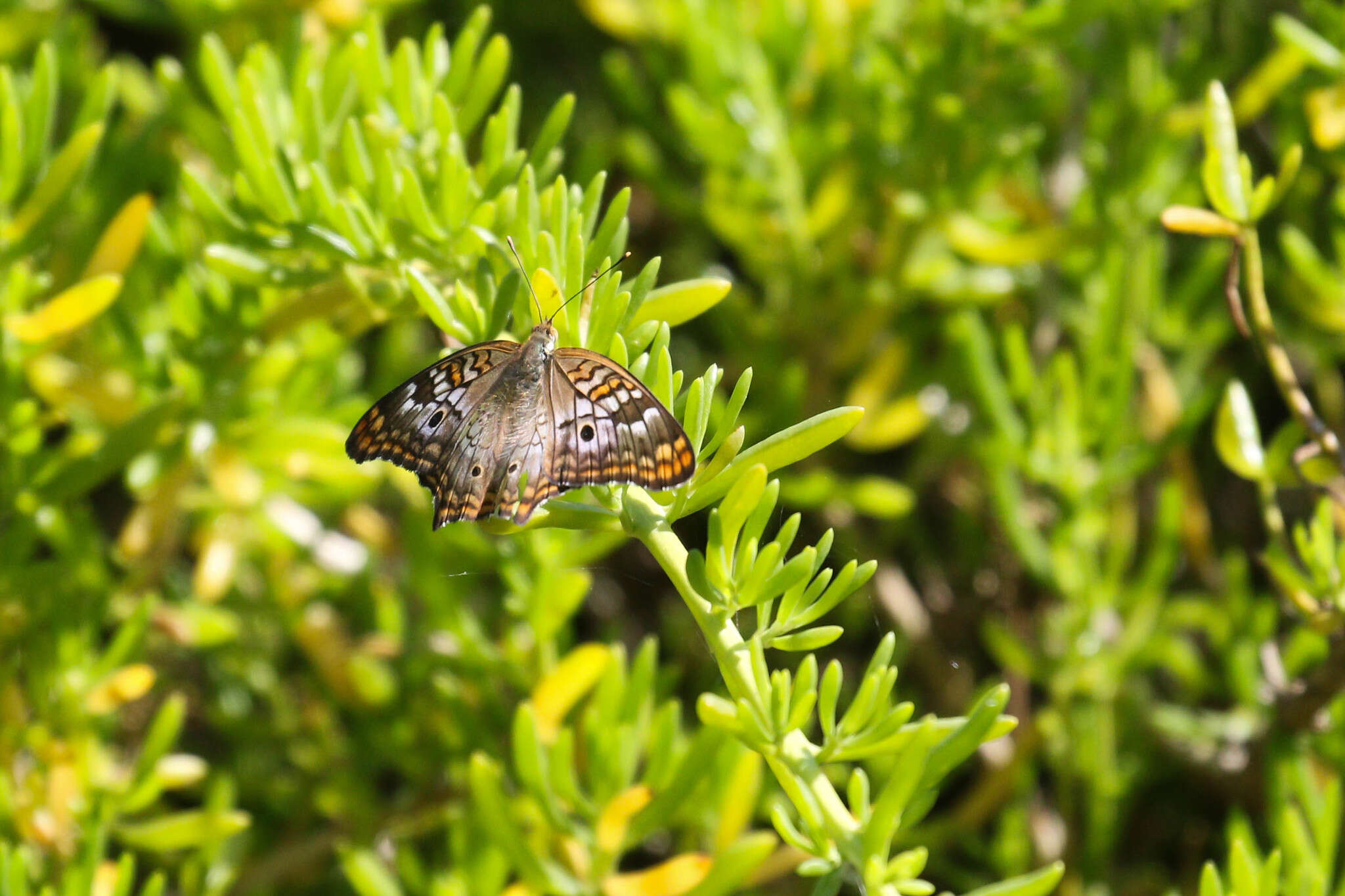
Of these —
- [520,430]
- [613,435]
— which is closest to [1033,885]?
[613,435]

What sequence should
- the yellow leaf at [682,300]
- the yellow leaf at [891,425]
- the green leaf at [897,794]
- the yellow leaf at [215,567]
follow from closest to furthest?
the green leaf at [897,794], the yellow leaf at [682,300], the yellow leaf at [215,567], the yellow leaf at [891,425]

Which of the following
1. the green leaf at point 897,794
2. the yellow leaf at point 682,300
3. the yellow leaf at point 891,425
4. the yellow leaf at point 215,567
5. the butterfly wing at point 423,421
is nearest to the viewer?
the green leaf at point 897,794

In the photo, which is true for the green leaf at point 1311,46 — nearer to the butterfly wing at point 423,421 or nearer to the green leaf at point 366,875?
the butterfly wing at point 423,421

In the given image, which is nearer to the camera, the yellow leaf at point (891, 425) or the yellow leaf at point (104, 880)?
the yellow leaf at point (104, 880)

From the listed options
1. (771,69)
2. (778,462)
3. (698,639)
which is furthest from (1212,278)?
(778,462)

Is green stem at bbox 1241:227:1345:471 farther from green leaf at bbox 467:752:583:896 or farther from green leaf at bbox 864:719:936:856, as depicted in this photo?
green leaf at bbox 467:752:583:896

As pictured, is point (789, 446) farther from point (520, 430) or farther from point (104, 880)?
point (104, 880)

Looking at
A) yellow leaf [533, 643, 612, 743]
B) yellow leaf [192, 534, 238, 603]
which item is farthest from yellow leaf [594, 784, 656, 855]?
yellow leaf [192, 534, 238, 603]

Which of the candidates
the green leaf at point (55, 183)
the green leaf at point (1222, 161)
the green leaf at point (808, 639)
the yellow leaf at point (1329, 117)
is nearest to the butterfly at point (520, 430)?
the green leaf at point (808, 639)
